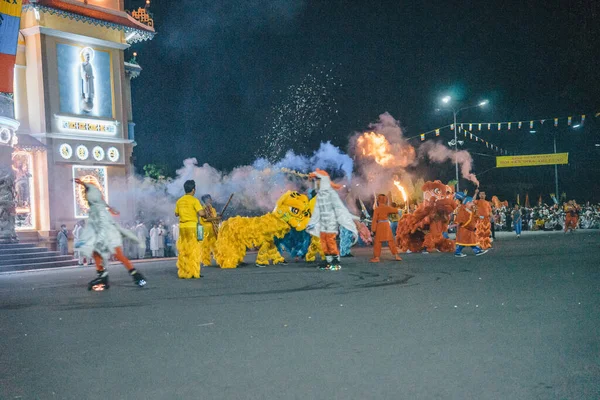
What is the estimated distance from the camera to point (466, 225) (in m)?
16.2

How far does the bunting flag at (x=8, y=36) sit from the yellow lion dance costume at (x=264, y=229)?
722cm

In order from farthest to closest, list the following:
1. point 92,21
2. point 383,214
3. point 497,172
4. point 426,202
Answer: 1. point 497,172
2. point 92,21
3. point 426,202
4. point 383,214

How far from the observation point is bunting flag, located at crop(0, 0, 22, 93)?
1652 centimetres

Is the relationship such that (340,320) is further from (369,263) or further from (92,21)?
(92,21)

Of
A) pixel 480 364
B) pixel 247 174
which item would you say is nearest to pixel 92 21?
pixel 247 174

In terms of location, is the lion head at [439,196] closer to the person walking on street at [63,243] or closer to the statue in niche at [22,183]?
the person walking on street at [63,243]

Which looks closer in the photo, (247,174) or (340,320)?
(340,320)

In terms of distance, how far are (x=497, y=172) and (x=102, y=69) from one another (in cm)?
4337

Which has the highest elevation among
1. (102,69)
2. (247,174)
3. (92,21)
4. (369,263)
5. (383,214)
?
(92,21)

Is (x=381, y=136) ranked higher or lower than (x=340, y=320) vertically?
higher

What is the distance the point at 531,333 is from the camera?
5.52 meters

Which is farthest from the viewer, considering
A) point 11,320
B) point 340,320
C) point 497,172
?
point 497,172

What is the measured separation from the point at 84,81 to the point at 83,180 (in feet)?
14.2

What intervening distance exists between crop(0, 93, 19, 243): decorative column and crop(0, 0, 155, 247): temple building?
5.74ft
